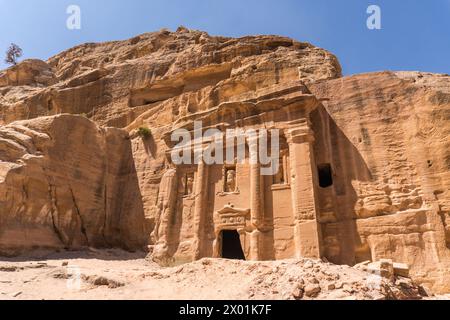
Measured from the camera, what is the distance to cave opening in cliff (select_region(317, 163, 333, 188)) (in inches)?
671

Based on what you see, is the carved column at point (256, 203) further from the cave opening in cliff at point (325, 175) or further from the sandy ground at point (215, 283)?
the sandy ground at point (215, 283)

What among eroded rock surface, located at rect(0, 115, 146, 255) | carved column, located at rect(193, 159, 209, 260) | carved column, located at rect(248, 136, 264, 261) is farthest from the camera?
carved column, located at rect(193, 159, 209, 260)

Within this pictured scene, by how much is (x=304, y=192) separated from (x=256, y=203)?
2045 millimetres

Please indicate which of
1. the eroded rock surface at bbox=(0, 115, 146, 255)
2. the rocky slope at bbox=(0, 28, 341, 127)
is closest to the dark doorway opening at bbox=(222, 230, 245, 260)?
the eroded rock surface at bbox=(0, 115, 146, 255)

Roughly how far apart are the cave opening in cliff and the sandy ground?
7344 millimetres

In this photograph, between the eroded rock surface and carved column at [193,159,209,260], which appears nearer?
the eroded rock surface

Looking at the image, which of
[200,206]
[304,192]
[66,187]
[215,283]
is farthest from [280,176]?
[66,187]

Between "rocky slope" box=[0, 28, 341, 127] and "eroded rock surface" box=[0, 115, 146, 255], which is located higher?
"rocky slope" box=[0, 28, 341, 127]

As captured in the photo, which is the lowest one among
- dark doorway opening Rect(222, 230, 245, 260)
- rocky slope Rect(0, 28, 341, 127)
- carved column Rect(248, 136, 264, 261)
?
dark doorway opening Rect(222, 230, 245, 260)

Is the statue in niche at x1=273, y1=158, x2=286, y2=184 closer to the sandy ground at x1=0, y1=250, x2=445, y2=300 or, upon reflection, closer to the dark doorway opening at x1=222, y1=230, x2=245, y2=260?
Result: the dark doorway opening at x1=222, y1=230, x2=245, y2=260

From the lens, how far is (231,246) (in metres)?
19.5

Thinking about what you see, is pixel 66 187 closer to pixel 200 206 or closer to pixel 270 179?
pixel 200 206
